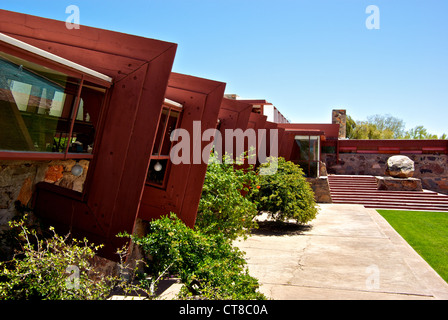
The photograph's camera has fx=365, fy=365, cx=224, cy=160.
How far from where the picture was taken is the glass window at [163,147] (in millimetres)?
6125

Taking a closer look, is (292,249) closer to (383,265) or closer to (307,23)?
(383,265)

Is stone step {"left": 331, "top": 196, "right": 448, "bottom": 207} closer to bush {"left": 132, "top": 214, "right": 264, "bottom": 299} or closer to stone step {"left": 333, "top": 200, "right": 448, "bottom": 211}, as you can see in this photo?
stone step {"left": 333, "top": 200, "right": 448, "bottom": 211}

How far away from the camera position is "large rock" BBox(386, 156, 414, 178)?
17.8m

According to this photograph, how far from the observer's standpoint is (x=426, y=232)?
10.2m

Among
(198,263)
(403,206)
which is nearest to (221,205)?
(198,263)

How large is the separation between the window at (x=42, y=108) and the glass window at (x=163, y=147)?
170 cm

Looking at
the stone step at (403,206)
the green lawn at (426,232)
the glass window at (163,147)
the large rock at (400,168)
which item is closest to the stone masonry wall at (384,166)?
the large rock at (400,168)

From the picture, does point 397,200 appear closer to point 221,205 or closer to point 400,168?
point 400,168

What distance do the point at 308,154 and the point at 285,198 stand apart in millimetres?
8393

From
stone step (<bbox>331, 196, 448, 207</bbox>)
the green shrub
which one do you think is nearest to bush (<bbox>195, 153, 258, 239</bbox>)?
the green shrub

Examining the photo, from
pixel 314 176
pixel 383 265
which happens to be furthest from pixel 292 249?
pixel 314 176

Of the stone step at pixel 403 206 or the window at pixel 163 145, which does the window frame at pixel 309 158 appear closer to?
the stone step at pixel 403 206

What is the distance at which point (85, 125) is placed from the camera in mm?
4441
